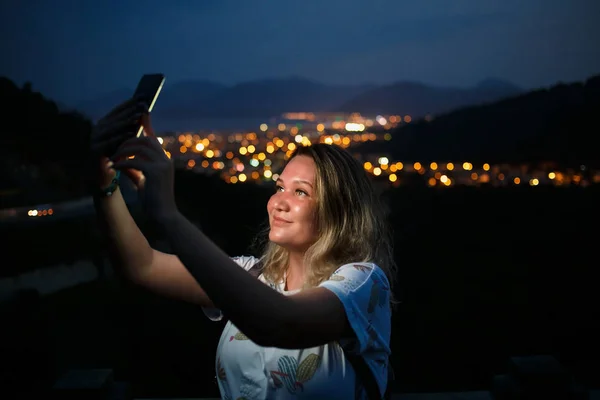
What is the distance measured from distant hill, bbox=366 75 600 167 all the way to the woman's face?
41.1 ft

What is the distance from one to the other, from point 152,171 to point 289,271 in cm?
83

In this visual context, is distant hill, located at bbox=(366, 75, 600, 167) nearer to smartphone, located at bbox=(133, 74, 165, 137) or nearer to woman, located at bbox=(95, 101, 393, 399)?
woman, located at bbox=(95, 101, 393, 399)

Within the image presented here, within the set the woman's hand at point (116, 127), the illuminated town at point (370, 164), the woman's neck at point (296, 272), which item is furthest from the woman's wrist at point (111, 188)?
the illuminated town at point (370, 164)

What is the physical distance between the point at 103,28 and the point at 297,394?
15150mm

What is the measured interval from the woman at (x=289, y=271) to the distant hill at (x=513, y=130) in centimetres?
1251

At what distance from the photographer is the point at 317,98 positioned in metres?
19.1

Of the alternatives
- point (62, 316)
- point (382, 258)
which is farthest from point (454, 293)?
point (382, 258)

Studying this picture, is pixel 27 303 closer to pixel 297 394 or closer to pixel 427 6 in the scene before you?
pixel 297 394

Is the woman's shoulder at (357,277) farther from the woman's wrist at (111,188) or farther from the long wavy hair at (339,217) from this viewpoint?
the woman's wrist at (111,188)

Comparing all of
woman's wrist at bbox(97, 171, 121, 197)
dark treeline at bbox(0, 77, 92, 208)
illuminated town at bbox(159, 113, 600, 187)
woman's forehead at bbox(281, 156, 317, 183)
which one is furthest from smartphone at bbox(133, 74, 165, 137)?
illuminated town at bbox(159, 113, 600, 187)

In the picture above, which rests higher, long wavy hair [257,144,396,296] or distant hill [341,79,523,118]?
distant hill [341,79,523,118]

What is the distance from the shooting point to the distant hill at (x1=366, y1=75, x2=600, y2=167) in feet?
44.8

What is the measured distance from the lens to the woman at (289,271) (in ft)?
3.08

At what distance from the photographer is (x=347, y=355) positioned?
133 cm
